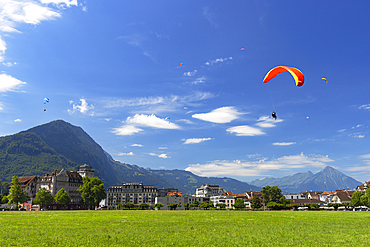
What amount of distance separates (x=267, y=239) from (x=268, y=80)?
26.0m

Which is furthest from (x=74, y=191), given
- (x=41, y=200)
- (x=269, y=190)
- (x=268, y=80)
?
(x=268, y=80)

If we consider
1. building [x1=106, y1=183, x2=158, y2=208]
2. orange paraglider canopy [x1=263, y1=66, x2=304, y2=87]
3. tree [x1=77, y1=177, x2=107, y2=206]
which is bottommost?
building [x1=106, y1=183, x2=158, y2=208]

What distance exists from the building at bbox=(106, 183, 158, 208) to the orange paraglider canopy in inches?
6048

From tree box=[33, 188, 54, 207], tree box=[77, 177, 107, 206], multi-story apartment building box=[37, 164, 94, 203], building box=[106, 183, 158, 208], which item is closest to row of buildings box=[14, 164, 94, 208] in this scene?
multi-story apartment building box=[37, 164, 94, 203]

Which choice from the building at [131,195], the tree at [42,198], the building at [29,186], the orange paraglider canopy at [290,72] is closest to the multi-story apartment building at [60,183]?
the building at [29,186]

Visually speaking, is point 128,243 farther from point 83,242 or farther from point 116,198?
point 116,198

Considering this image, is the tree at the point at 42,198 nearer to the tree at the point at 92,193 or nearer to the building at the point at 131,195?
the tree at the point at 92,193

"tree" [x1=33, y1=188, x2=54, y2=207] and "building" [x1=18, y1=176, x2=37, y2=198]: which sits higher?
"building" [x1=18, y1=176, x2=37, y2=198]

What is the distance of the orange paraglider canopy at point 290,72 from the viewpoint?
35547mm

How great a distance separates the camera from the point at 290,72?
3662 cm

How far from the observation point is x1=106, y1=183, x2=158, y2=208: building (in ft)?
581

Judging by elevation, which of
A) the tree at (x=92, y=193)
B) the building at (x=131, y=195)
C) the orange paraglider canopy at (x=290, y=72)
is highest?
the orange paraglider canopy at (x=290, y=72)

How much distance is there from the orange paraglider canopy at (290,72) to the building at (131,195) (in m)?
154

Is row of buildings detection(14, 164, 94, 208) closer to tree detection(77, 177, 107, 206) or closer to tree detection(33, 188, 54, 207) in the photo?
tree detection(33, 188, 54, 207)
